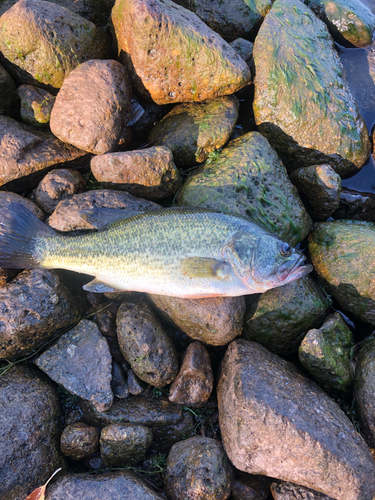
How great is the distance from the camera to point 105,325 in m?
4.55

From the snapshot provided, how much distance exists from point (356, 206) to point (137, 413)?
4947 millimetres

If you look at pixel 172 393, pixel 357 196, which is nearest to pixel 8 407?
pixel 172 393

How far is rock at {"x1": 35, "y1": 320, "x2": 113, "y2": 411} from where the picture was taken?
13.5ft

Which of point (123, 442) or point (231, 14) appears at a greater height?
point (231, 14)


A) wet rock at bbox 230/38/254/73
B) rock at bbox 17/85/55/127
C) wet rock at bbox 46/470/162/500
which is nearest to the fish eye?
wet rock at bbox 46/470/162/500

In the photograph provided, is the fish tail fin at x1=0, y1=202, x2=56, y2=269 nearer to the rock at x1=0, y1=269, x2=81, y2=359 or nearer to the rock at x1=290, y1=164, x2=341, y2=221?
the rock at x1=0, y1=269, x2=81, y2=359

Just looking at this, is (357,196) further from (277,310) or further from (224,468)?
(224,468)

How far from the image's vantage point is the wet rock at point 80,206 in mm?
4500

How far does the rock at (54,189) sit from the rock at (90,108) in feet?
1.72

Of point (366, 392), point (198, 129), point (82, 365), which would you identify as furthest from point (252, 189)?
point (82, 365)

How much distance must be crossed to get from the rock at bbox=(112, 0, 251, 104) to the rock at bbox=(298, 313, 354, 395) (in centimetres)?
411

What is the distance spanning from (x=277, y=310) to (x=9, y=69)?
5.87 meters

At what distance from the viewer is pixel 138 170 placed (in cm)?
453

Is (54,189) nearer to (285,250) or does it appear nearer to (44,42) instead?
(44,42)
